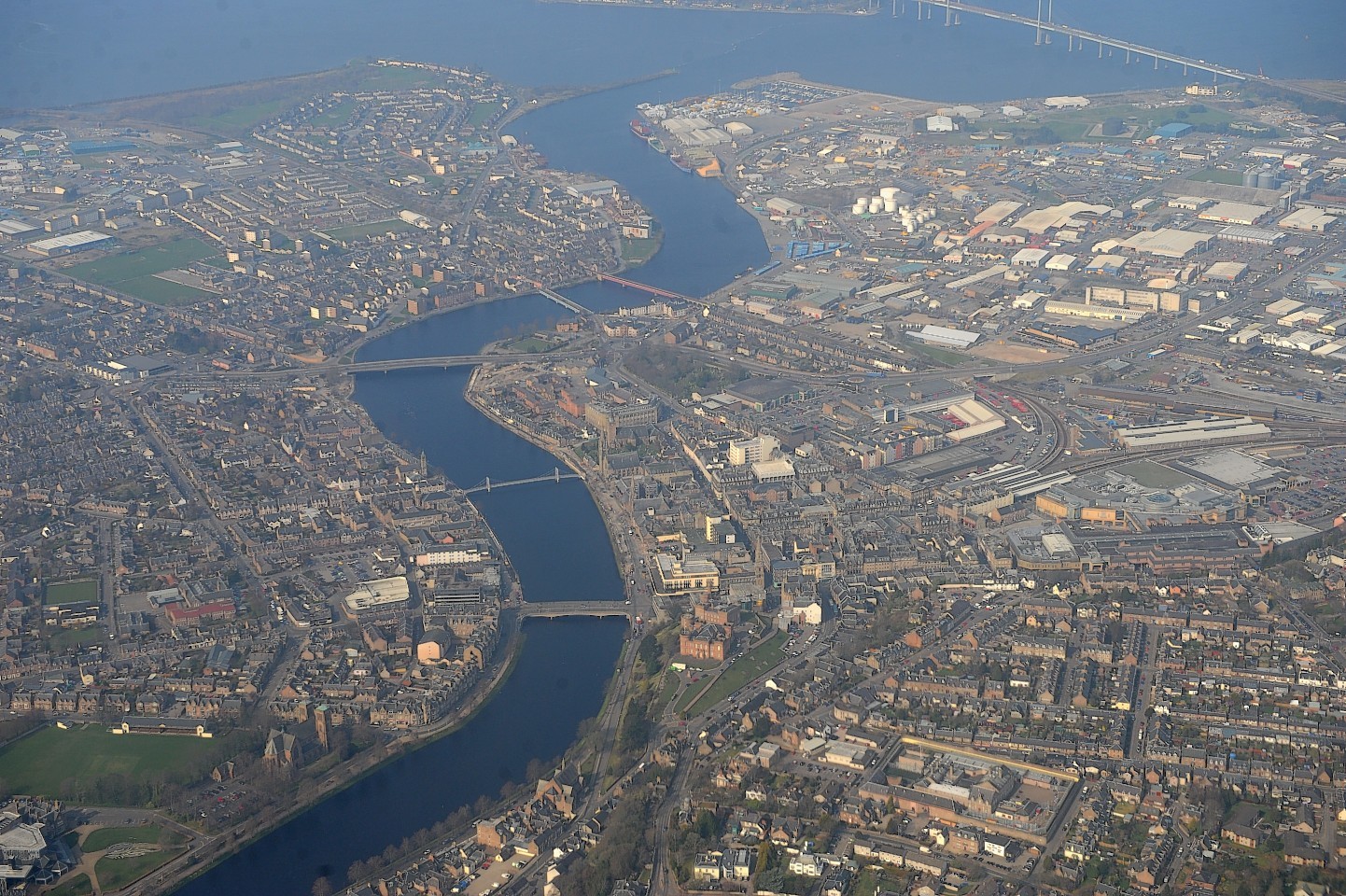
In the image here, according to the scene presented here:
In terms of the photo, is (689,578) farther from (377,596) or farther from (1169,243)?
(1169,243)

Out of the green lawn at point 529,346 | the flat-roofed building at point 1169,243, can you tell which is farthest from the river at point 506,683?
the flat-roofed building at point 1169,243

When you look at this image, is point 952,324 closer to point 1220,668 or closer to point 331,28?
point 1220,668

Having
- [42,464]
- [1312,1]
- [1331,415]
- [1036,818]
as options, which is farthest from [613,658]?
[1312,1]

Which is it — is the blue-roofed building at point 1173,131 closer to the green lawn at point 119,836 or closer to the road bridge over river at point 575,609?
the road bridge over river at point 575,609

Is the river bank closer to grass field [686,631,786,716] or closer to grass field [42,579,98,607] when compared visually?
grass field [686,631,786,716]

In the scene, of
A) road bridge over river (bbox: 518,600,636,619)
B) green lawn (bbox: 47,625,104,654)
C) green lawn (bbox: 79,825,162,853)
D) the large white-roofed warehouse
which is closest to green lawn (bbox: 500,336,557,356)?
road bridge over river (bbox: 518,600,636,619)

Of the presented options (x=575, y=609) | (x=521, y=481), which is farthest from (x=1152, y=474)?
(x=521, y=481)

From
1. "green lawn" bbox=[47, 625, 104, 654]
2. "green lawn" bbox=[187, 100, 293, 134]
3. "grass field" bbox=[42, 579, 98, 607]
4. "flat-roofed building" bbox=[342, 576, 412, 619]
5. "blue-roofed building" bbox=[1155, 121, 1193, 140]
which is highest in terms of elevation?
"flat-roofed building" bbox=[342, 576, 412, 619]
